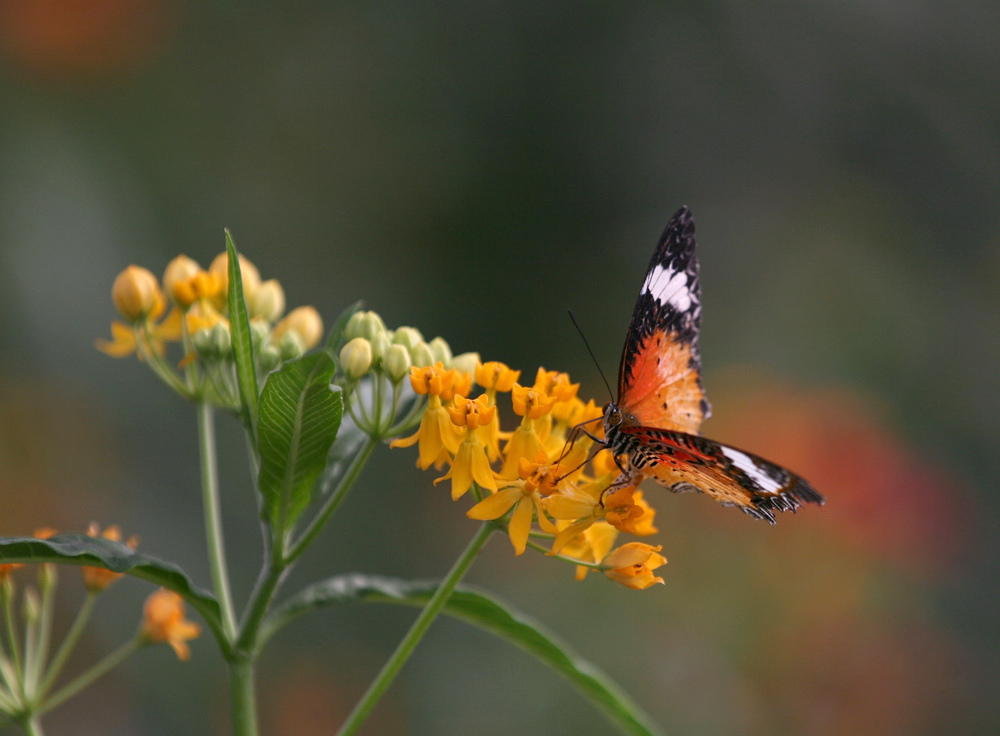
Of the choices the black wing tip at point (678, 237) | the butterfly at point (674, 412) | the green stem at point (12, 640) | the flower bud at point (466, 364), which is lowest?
the green stem at point (12, 640)

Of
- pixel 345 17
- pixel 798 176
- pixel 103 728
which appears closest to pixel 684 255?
pixel 103 728

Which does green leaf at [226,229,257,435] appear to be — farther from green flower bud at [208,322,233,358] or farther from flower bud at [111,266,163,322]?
flower bud at [111,266,163,322]

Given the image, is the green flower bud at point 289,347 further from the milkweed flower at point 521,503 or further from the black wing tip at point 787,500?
the black wing tip at point 787,500

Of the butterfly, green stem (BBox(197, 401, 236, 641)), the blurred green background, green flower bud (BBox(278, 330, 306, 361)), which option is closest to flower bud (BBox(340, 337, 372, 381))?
green flower bud (BBox(278, 330, 306, 361))

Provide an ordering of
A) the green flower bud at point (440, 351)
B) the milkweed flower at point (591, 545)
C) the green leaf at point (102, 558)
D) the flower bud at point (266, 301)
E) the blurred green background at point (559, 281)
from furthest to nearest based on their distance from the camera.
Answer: the blurred green background at point (559, 281)
the flower bud at point (266, 301)
the green flower bud at point (440, 351)
the milkweed flower at point (591, 545)
the green leaf at point (102, 558)

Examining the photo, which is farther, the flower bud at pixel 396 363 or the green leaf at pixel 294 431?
the flower bud at pixel 396 363

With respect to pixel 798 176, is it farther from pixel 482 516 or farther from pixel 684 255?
pixel 482 516

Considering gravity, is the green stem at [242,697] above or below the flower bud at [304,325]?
below

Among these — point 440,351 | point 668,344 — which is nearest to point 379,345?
point 440,351

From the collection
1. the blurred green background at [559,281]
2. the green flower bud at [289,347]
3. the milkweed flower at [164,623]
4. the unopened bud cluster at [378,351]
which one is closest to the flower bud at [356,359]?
the unopened bud cluster at [378,351]
